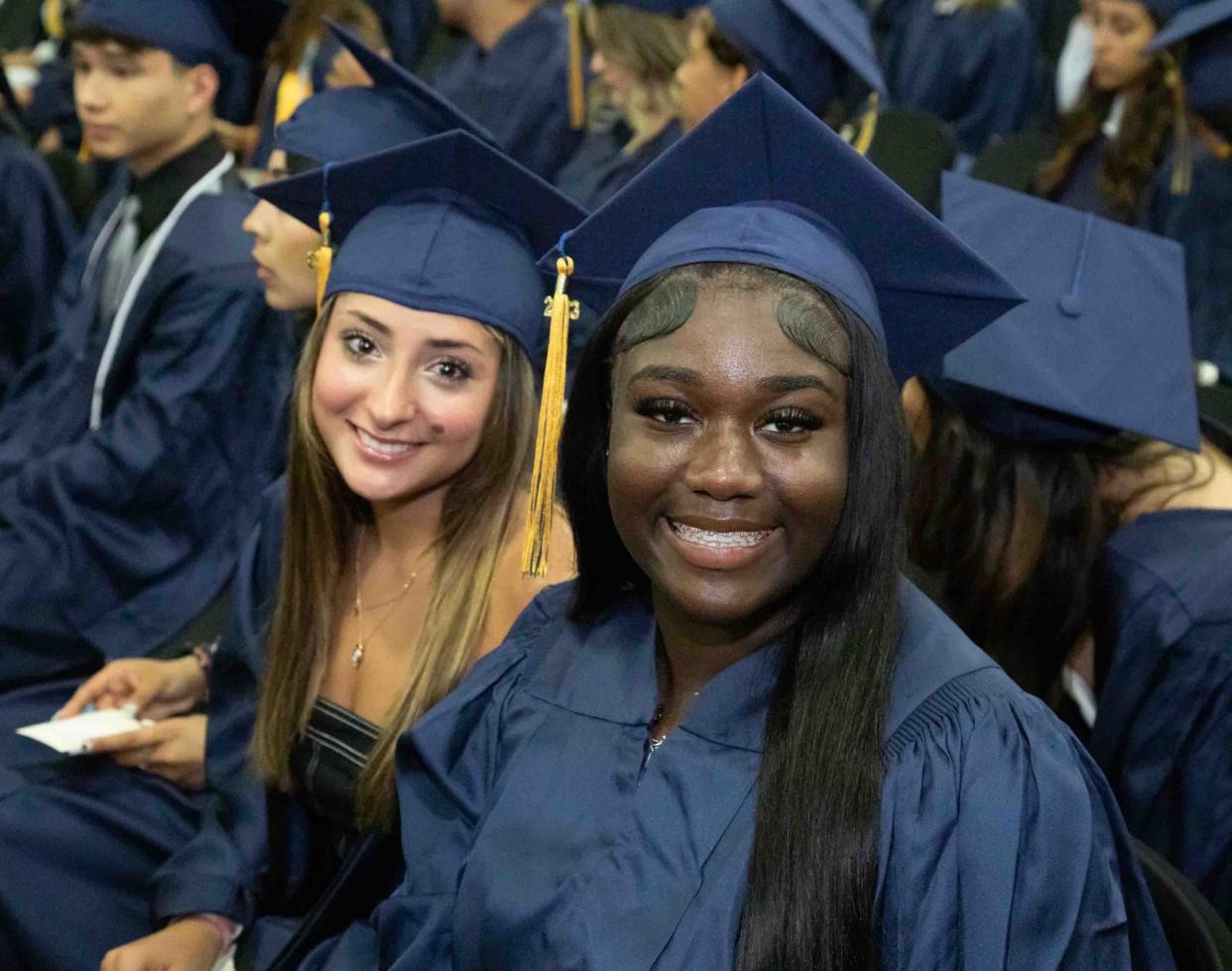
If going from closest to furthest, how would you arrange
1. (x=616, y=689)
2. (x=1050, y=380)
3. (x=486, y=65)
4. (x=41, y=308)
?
(x=616, y=689), (x=1050, y=380), (x=41, y=308), (x=486, y=65)

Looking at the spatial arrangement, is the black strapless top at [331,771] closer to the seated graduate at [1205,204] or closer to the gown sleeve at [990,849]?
the gown sleeve at [990,849]

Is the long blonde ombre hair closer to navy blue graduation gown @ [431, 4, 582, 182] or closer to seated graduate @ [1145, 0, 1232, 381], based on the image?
seated graduate @ [1145, 0, 1232, 381]

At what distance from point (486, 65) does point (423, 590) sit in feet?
9.81

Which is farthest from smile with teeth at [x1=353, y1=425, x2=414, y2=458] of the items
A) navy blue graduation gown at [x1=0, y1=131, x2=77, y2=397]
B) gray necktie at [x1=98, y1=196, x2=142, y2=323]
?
navy blue graduation gown at [x1=0, y1=131, x2=77, y2=397]

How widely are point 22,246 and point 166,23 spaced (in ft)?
3.10

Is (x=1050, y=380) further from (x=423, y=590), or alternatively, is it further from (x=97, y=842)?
(x=97, y=842)

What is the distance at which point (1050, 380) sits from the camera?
214 centimetres

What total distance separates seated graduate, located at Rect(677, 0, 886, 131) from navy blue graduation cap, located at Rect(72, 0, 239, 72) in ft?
3.76

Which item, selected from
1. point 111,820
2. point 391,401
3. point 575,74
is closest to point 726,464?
point 391,401

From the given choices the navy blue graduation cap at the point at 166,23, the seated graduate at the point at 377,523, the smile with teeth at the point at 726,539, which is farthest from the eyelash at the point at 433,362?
the navy blue graduation cap at the point at 166,23

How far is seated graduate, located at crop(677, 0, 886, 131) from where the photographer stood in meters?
3.46

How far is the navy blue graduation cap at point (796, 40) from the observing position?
3.46 m

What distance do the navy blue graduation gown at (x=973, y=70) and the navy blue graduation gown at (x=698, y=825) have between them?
4529mm

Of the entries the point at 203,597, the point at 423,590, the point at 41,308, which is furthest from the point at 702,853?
the point at 41,308
